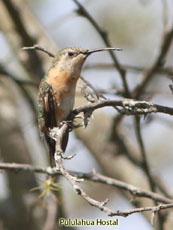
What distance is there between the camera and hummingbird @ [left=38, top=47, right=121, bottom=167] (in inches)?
213

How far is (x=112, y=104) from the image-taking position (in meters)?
3.62

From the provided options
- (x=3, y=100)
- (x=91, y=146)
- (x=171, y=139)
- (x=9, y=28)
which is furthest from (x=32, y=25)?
(x=171, y=139)

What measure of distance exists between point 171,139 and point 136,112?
10.3 metres

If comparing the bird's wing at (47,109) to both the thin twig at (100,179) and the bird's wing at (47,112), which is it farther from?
the thin twig at (100,179)

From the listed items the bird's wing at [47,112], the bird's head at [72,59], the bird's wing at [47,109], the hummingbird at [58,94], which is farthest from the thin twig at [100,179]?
the bird's head at [72,59]

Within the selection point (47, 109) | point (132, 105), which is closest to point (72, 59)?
point (47, 109)

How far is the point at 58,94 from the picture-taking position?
18.2ft

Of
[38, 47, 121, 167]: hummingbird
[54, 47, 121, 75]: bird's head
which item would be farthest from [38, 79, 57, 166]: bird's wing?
[54, 47, 121, 75]: bird's head

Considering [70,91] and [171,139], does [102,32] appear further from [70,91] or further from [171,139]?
[171,139]

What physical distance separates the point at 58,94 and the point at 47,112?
0.83 ft

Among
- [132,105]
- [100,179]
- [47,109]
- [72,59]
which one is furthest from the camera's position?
[72,59]

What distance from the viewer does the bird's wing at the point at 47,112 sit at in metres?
5.43

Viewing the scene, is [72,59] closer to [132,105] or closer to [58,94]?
[58,94]

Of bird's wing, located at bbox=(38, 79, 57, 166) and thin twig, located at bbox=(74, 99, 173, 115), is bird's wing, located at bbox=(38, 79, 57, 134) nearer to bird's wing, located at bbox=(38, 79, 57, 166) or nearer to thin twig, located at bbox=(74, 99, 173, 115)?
bird's wing, located at bbox=(38, 79, 57, 166)
